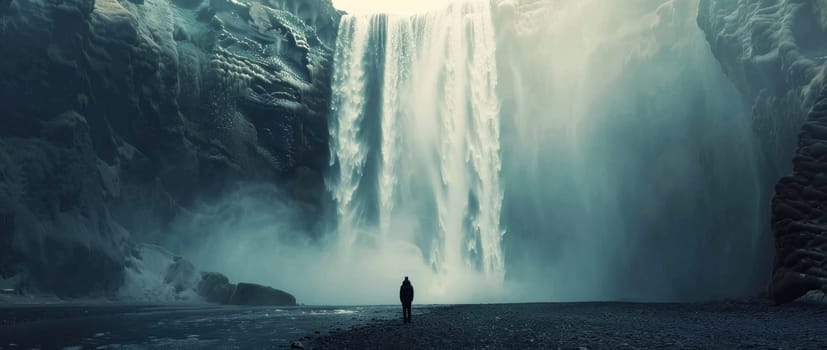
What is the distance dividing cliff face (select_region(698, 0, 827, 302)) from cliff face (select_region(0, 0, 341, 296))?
3651 cm

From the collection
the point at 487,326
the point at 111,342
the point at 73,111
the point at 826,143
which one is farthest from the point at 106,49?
the point at 826,143

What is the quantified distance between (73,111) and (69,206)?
685 cm

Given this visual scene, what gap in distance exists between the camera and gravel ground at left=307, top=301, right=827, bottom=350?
525 inches

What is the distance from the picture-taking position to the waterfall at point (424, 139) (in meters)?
54.7

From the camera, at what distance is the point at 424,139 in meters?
57.7

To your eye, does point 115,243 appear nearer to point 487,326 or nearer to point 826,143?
point 487,326

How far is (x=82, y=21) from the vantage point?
131 ft

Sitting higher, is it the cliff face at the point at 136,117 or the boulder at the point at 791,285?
the cliff face at the point at 136,117

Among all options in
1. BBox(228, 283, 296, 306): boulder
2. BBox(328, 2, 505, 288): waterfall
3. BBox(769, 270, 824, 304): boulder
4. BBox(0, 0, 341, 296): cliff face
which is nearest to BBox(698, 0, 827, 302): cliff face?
BBox(769, 270, 824, 304): boulder

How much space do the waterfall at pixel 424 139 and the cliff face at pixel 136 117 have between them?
3.07m

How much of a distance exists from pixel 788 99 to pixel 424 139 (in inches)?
1270

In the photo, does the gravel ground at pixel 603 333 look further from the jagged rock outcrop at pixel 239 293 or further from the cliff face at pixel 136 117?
the cliff face at pixel 136 117

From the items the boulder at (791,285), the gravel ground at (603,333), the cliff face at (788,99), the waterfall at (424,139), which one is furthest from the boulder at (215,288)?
the cliff face at (788,99)

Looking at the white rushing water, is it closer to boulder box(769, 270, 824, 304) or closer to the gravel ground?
boulder box(769, 270, 824, 304)
